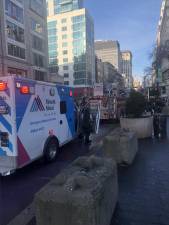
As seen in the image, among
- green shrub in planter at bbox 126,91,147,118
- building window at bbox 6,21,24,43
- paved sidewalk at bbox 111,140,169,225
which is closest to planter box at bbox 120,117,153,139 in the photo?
green shrub in planter at bbox 126,91,147,118

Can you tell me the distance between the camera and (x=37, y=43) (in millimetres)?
50344

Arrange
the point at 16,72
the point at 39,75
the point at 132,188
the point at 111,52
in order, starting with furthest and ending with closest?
the point at 111,52
the point at 39,75
the point at 16,72
the point at 132,188

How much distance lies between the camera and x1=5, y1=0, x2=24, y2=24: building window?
39.7 meters

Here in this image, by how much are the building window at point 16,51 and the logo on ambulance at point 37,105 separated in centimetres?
3562

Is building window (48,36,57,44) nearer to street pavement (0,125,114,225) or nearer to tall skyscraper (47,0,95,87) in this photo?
tall skyscraper (47,0,95,87)

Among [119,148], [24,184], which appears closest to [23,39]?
[119,148]

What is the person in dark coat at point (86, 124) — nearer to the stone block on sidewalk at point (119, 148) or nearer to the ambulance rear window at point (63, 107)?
the ambulance rear window at point (63, 107)

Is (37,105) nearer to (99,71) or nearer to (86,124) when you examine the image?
(86,124)

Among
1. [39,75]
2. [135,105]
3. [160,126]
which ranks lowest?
[160,126]

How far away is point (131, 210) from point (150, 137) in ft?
22.6

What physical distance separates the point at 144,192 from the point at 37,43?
161 ft

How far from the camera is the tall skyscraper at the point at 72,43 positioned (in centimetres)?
9512

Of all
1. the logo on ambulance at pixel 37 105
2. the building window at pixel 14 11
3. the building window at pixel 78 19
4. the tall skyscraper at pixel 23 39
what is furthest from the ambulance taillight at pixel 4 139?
the building window at pixel 78 19

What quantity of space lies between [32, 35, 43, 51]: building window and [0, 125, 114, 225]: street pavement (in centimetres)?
4349
